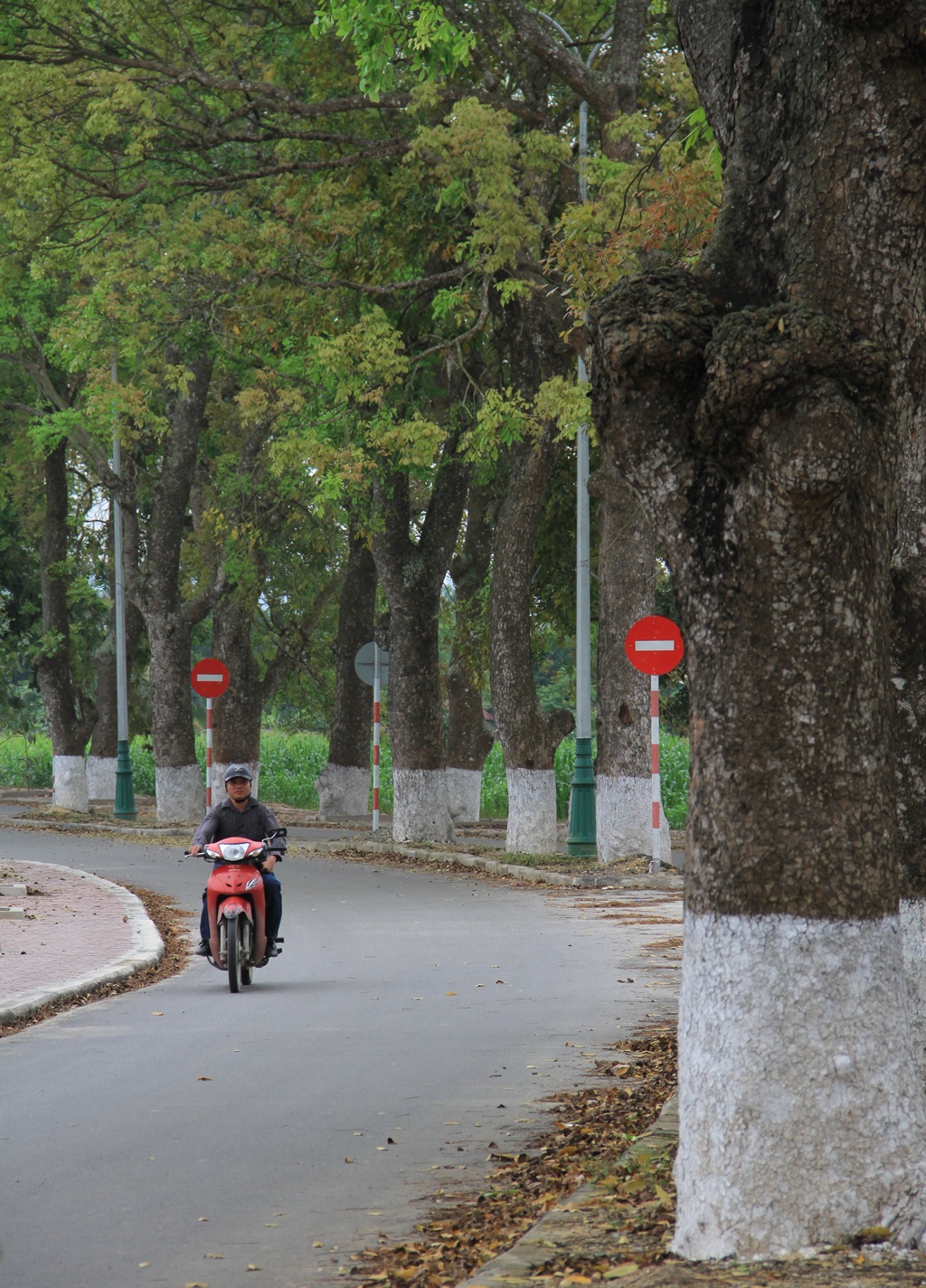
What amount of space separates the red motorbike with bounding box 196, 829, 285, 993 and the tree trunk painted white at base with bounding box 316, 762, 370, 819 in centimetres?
2295

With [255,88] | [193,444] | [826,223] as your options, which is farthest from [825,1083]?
[193,444]

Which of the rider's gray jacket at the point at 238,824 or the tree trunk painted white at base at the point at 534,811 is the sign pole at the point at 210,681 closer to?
the tree trunk painted white at base at the point at 534,811

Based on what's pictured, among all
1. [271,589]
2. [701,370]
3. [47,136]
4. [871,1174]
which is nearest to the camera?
[871,1174]

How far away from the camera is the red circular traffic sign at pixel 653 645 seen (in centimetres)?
1975

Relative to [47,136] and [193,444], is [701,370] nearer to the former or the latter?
[47,136]

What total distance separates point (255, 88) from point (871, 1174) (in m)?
17.6

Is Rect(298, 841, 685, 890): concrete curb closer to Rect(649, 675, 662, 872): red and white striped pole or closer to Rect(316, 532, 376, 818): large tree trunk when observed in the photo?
Rect(649, 675, 662, 872): red and white striped pole

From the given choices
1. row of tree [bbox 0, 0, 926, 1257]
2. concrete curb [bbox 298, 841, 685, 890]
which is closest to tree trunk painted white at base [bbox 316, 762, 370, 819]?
row of tree [bbox 0, 0, 926, 1257]

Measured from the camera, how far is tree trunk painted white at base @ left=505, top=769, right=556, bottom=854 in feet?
83.0

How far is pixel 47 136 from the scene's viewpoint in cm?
2362

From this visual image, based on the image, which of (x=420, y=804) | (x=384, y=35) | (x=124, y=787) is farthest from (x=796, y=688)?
(x=124, y=787)

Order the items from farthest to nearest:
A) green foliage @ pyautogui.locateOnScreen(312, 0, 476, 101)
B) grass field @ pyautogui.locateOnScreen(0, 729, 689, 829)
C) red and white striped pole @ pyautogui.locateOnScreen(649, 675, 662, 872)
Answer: grass field @ pyautogui.locateOnScreen(0, 729, 689, 829) → red and white striped pole @ pyautogui.locateOnScreen(649, 675, 662, 872) → green foliage @ pyautogui.locateOnScreen(312, 0, 476, 101)

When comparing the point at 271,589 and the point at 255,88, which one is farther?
the point at 271,589

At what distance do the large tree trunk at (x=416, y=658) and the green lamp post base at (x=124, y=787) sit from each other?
32.6ft
